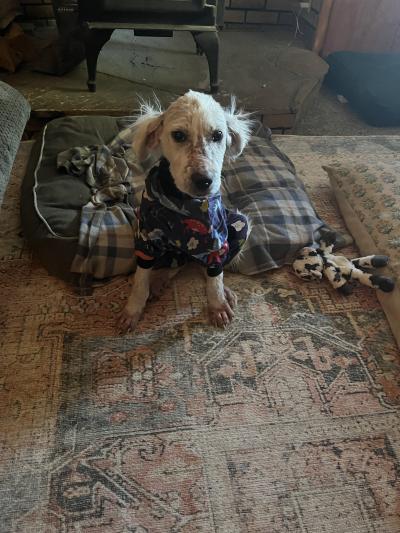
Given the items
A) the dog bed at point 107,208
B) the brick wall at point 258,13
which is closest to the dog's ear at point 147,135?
the dog bed at point 107,208

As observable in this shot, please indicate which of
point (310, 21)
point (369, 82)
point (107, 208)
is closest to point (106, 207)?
point (107, 208)

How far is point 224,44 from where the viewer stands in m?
3.16

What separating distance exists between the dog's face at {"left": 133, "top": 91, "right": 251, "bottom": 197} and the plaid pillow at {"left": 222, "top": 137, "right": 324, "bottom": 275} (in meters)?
0.47

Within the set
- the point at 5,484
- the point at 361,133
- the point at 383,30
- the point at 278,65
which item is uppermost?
the point at 383,30

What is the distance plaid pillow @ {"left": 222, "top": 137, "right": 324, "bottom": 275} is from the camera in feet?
5.22

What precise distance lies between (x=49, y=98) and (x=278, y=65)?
154cm

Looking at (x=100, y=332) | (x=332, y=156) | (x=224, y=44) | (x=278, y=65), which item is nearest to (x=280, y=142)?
(x=332, y=156)

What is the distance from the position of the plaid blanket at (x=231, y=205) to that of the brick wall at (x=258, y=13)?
193 centimetres

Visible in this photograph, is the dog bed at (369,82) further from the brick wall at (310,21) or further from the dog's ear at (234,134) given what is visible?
the dog's ear at (234,134)

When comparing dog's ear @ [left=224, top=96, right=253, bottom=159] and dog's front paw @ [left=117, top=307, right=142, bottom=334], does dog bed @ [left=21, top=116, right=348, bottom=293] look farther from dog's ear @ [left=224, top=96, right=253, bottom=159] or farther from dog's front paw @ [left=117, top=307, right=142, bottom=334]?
dog's ear @ [left=224, top=96, right=253, bottom=159]

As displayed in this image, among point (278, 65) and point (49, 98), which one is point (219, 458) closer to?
point (49, 98)

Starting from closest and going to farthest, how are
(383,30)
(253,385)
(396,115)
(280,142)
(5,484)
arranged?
1. (5,484)
2. (253,385)
3. (280,142)
4. (396,115)
5. (383,30)

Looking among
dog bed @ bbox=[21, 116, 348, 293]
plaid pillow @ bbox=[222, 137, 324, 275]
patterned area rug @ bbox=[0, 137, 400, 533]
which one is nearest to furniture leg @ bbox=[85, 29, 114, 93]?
dog bed @ bbox=[21, 116, 348, 293]

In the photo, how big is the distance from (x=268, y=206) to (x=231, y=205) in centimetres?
18
